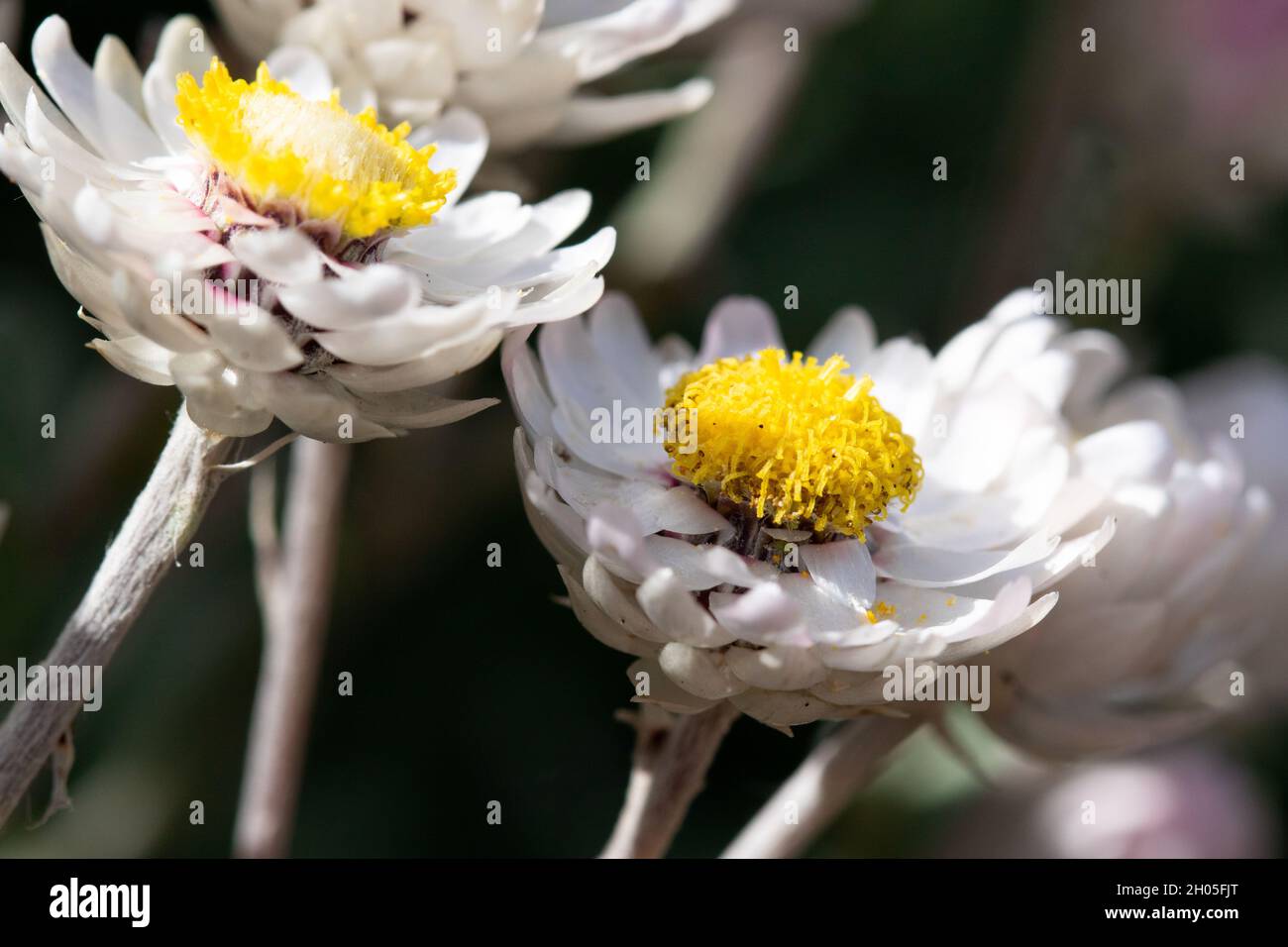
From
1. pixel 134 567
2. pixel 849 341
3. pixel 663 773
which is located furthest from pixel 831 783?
pixel 134 567

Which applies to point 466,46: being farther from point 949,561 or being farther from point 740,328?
point 949,561

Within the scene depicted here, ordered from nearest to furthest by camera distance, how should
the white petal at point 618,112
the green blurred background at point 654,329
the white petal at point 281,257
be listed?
the white petal at point 281,257
the white petal at point 618,112
the green blurred background at point 654,329

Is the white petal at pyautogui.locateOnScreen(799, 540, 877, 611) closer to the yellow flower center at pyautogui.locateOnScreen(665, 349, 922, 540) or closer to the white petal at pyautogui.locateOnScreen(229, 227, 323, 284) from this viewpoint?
the yellow flower center at pyautogui.locateOnScreen(665, 349, 922, 540)

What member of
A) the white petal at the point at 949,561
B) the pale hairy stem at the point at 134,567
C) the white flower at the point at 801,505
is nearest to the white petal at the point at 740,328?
the white flower at the point at 801,505

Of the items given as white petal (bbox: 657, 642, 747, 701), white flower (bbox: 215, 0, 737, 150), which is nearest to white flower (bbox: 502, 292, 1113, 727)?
white petal (bbox: 657, 642, 747, 701)

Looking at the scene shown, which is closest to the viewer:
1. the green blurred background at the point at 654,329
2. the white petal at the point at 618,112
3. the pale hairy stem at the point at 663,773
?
the pale hairy stem at the point at 663,773

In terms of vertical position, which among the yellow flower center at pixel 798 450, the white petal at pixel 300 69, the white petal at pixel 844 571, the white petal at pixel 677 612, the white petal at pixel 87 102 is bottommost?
the white petal at pixel 677 612

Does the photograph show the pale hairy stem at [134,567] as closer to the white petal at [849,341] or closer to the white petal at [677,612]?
the white petal at [677,612]

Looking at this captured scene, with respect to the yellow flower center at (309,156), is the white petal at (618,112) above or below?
above
